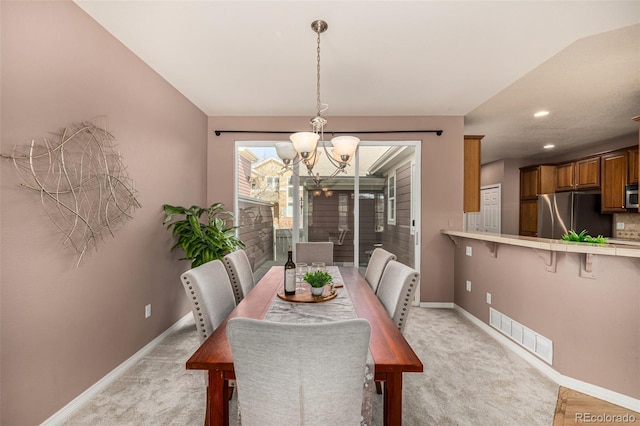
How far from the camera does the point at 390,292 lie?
185cm

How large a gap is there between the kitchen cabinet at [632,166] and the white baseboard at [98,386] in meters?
6.49

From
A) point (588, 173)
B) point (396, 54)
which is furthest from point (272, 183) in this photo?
point (588, 173)

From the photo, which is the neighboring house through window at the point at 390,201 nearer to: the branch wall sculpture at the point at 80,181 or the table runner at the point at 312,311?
the table runner at the point at 312,311

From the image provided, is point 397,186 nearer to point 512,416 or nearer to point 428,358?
point 428,358

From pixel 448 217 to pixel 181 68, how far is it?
143 inches

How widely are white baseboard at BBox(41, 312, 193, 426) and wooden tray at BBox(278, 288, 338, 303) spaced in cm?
154

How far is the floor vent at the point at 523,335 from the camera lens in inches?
94.4

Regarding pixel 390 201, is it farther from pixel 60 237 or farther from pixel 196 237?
pixel 60 237

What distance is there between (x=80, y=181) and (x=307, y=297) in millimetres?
1701

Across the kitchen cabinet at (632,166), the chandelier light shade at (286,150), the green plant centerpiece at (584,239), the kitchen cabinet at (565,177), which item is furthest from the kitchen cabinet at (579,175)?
the chandelier light shade at (286,150)

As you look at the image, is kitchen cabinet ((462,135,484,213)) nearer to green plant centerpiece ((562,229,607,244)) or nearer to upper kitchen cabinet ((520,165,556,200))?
green plant centerpiece ((562,229,607,244))

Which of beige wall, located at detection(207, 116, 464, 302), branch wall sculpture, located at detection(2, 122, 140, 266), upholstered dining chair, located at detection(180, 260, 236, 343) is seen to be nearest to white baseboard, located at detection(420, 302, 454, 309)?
beige wall, located at detection(207, 116, 464, 302)

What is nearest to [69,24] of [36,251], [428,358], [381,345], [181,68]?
[181,68]

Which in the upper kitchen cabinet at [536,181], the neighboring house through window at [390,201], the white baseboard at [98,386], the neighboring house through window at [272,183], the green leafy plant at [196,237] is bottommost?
the white baseboard at [98,386]
